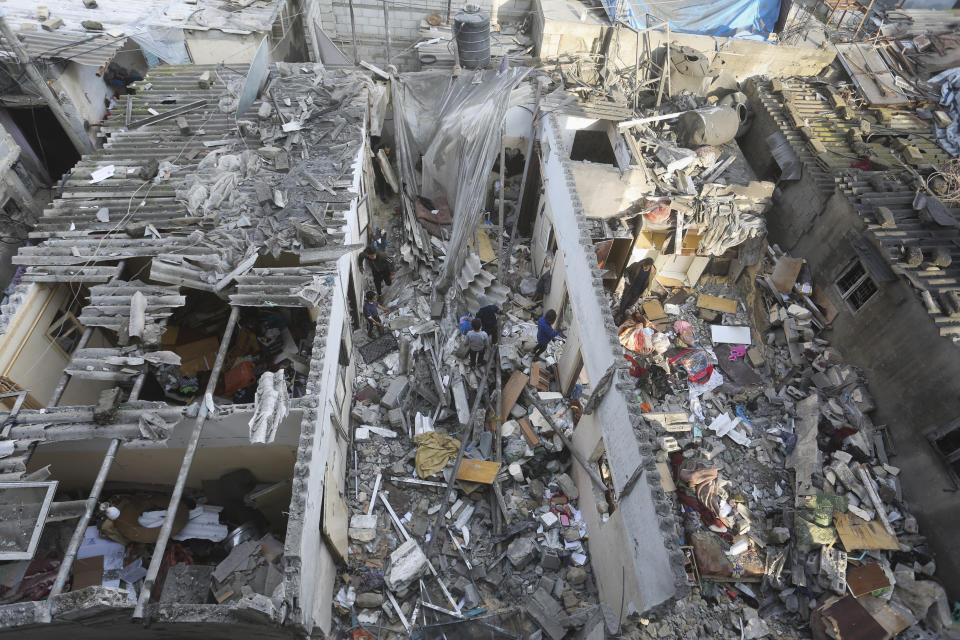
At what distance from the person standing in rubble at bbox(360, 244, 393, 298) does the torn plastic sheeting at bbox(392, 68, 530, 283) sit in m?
1.73

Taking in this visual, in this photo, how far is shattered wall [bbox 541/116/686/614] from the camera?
7.12m

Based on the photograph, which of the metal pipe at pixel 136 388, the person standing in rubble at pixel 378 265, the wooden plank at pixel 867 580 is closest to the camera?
the metal pipe at pixel 136 388

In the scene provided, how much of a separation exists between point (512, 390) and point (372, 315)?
14.0 feet

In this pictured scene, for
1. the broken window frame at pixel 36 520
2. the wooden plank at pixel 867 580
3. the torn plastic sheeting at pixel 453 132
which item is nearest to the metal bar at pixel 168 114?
the torn plastic sheeting at pixel 453 132

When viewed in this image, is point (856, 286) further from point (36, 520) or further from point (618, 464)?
point (36, 520)

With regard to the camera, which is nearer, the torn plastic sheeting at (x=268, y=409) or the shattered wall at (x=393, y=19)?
the torn plastic sheeting at (x=268, y=409)

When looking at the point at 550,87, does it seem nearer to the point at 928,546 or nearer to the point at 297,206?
the point at 297,206

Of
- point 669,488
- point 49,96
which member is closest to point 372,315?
point 669,488

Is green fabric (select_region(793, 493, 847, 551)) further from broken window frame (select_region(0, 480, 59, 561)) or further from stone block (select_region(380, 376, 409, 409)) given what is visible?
broken window frame (select_region(0, 480, 59, 561))

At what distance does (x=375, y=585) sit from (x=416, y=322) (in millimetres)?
6574

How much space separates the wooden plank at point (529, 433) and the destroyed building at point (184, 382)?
4.00m

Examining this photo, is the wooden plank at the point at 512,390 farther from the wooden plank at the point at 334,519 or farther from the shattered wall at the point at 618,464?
the wooden plank at the point at 334,519

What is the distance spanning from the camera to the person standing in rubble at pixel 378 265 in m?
14.1

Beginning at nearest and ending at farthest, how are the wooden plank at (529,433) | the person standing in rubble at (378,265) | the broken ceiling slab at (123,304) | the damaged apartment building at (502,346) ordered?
the damaged apartment building at (502,346) → the broken ceiling slab at (123,304) → the wooden plank at (529,433) → the person standing in rubble at (378,265)
